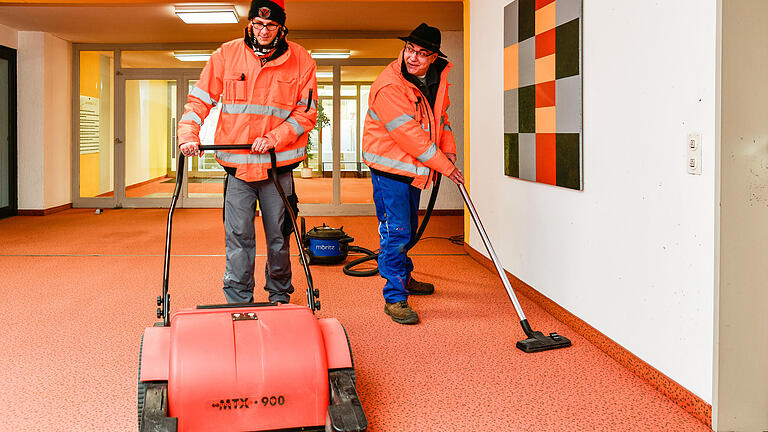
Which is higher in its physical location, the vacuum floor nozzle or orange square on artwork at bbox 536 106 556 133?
orange square on artwork at bbox 536 106 556 133

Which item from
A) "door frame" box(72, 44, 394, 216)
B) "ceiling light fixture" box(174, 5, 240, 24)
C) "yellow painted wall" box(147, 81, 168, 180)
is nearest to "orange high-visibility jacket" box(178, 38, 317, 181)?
"ceiling light fixture" box(174, 5, 240, 24)

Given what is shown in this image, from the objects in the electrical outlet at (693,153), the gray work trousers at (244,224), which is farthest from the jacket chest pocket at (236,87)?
the electrical outlet at (693,153)

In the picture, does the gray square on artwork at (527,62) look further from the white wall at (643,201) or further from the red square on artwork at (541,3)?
the white wall at (643,201)

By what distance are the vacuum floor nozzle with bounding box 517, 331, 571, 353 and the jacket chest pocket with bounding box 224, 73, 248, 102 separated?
5.40 feet

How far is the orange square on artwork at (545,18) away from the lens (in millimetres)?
3605

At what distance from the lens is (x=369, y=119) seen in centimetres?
367

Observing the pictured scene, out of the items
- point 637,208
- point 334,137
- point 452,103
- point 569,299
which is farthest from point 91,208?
point 637,208

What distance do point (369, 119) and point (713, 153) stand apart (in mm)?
1867

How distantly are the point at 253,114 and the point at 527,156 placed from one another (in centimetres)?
156

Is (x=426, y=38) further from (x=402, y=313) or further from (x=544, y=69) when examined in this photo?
(x=402, y=313)

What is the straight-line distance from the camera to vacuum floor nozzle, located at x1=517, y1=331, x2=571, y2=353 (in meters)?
3.01

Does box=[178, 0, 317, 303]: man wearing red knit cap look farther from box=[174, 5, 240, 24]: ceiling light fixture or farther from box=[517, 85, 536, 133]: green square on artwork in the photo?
box=[174, 5, 240, 24]: ceiling light fixture

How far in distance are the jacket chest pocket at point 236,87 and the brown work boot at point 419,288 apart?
1.53 m

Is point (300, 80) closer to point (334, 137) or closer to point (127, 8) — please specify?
point (127, 8)
